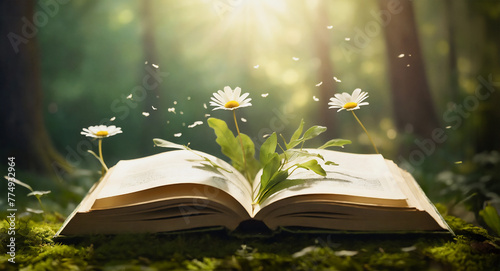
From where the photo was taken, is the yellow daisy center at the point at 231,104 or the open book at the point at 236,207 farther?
the yellow daisy center at the point at 231,104

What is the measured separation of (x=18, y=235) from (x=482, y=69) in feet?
7.77

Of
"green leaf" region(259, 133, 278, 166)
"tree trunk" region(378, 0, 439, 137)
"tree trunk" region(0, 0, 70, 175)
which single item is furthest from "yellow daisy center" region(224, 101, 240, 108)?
"tree trunk" region(378, 0, 439, 137)

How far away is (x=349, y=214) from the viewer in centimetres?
112

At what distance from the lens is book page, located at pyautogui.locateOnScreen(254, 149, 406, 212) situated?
44.3 inches

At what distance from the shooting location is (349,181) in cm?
121

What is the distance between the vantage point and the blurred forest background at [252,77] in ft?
7.50
